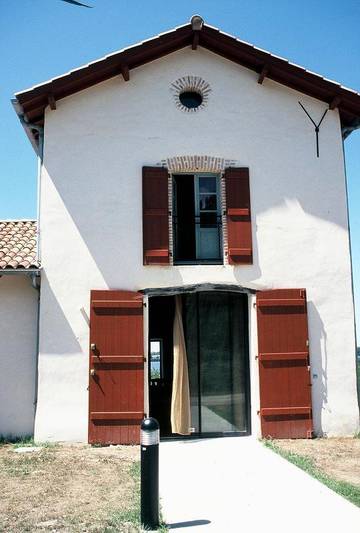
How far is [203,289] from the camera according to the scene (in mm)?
8258

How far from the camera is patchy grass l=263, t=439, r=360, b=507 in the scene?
516 centimetres

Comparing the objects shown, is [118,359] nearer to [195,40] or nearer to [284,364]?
[284,364]

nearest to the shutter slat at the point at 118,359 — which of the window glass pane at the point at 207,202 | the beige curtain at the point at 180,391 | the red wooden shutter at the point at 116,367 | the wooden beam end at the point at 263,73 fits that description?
the red wooden shutter at the point at 116,367

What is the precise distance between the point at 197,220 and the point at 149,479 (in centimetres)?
536

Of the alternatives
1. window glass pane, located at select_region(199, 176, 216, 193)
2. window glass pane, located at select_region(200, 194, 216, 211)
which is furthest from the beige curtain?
window glass pane, located at select_region(199, 176, 216, 193)

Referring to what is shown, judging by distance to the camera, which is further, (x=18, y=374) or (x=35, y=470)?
(x=18, y=374)

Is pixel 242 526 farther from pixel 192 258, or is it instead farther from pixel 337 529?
pixel 192 258

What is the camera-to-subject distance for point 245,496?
518cm

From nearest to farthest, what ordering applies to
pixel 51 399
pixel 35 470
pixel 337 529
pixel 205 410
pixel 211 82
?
pixel 337 529
pixel 35 470
pixel 51 399
pixel 205 410
pixel 211 82

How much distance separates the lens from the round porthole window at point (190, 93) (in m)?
8.98

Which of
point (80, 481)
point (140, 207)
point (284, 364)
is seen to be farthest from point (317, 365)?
point (80, 481)

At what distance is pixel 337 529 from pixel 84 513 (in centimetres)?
233

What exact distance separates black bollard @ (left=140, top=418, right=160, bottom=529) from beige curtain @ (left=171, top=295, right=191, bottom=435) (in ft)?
12.6

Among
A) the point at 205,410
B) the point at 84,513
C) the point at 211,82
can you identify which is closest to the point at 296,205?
the point at 211,82
